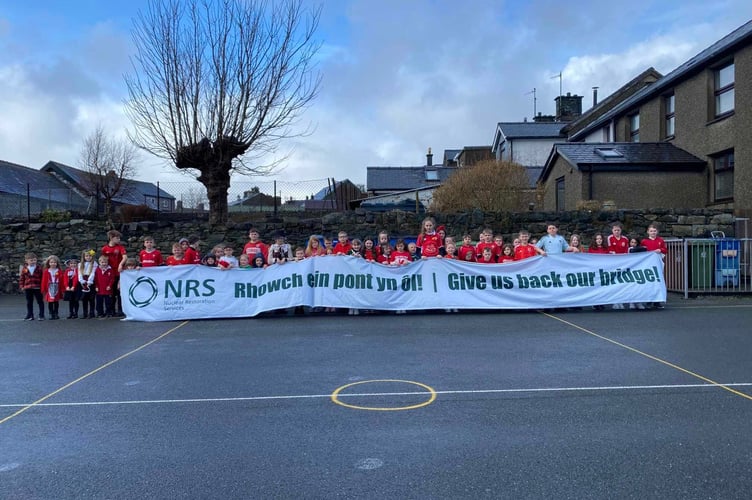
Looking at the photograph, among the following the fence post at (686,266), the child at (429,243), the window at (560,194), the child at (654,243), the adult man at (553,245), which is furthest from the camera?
the window at (560,194)

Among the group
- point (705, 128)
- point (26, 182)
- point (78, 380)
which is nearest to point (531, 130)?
point (705, 128)

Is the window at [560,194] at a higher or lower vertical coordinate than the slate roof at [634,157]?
lower

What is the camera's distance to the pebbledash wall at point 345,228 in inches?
658

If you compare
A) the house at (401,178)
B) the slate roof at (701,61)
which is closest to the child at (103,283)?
the slate roof at (701,61)

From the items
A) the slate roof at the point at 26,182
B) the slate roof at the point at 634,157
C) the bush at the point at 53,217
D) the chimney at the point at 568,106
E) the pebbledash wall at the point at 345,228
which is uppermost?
the chimney at the point at 568,106

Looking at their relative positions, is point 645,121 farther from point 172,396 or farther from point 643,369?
point 172,396

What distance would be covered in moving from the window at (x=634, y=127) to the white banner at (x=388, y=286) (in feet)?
51.9

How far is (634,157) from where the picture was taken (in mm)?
20984

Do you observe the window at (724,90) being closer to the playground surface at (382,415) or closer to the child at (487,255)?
the child at (487,255)

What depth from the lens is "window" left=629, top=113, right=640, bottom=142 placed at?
25445mm

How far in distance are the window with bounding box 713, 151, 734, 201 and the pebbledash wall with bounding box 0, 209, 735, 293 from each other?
8.80 feet

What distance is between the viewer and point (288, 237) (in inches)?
667

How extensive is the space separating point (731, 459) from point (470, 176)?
17348 millimetres

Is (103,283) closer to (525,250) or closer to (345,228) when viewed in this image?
(345,228)
